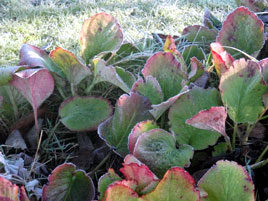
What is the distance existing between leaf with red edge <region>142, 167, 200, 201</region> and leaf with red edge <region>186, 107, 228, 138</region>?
10cm

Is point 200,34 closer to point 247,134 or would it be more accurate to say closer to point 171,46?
point 171,46

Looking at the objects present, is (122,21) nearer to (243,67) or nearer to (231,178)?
(243,67)

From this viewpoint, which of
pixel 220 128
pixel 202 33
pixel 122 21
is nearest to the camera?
pixel 220 128

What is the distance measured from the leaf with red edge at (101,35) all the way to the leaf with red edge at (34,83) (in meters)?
0.19

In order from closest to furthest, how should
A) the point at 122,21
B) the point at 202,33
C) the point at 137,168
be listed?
the point at 137,168 < the point at 202,33 < the point at 122,21

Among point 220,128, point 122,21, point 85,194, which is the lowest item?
point 122,21

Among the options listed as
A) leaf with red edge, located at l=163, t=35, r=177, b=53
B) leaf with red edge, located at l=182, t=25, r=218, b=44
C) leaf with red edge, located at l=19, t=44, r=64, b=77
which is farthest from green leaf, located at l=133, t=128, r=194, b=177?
leaf with red edge, located at l=182, t=25, r=218, b=44

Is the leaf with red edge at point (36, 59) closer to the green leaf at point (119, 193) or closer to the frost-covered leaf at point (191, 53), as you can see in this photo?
the frost-covered leaf at point (191, 53)

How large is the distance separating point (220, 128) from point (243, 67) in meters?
0.11

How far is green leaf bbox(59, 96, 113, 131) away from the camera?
0.71m

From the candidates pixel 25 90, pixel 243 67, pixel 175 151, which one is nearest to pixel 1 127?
pixel 25 90

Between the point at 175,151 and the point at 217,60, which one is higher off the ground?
the point at 217,60

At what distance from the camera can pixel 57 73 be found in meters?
0.81

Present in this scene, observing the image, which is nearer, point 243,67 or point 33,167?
point 243,67
